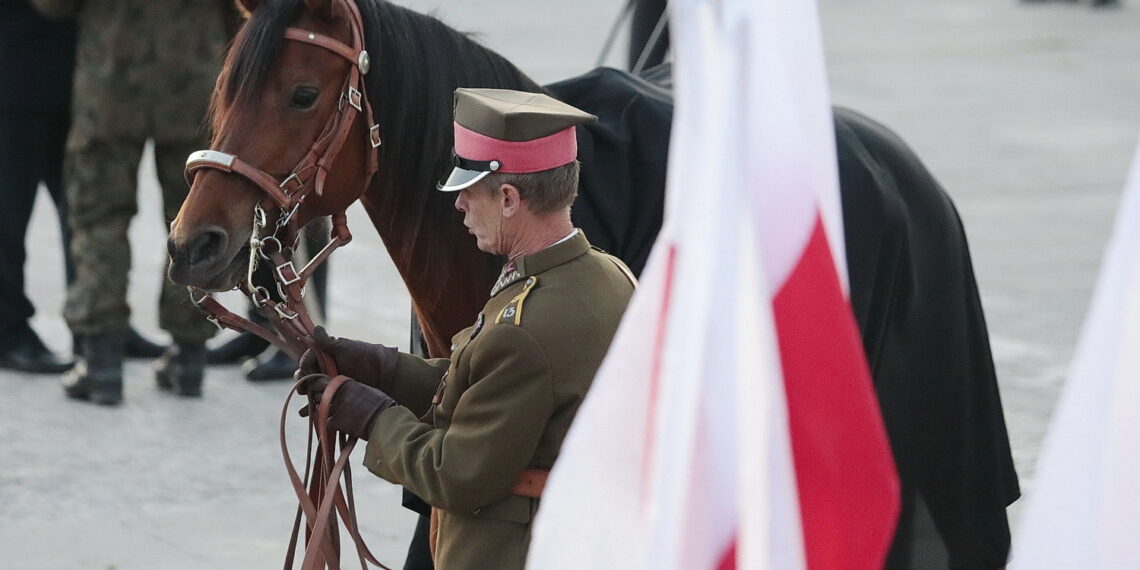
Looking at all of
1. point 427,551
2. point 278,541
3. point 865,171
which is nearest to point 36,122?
point 278,541

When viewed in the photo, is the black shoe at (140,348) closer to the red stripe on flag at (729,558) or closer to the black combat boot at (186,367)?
the black combat boot at (186,367)

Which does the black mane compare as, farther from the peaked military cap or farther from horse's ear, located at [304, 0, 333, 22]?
the peaked military cap

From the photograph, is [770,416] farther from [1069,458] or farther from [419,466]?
[419,466]

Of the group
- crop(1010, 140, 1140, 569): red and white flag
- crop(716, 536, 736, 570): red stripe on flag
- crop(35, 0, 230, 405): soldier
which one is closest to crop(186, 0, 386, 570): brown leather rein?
crop(716, 536, 736, 570): red stripe on flag

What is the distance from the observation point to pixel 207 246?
126 inches

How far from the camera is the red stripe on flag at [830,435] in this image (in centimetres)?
206

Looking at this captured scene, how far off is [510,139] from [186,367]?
384 cm

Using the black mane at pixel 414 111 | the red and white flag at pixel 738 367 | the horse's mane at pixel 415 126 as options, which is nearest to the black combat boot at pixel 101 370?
the horse's mane at pixel 415 126

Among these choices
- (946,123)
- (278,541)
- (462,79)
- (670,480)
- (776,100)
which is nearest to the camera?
(670,480)

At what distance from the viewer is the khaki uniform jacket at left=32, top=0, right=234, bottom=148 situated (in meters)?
6.00

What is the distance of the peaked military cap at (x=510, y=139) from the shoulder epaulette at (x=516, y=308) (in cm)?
19

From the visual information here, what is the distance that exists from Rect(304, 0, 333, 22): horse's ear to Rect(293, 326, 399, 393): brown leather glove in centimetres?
70

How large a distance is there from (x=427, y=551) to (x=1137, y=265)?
91.4 inches

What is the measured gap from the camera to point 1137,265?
1.72m
